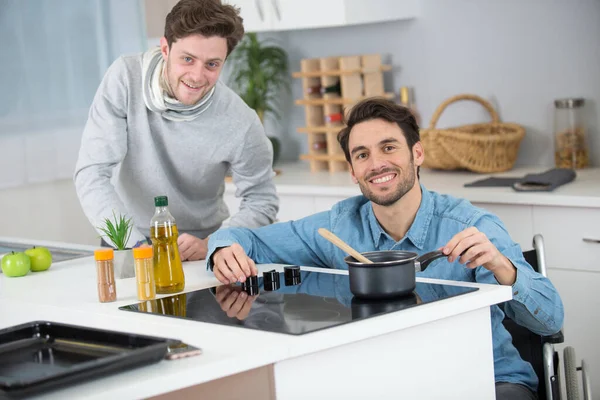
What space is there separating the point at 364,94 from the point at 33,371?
3.11m

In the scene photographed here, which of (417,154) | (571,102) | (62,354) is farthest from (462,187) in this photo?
(62,354)

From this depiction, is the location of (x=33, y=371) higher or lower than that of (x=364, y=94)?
lower

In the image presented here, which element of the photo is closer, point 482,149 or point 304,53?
point 482,149

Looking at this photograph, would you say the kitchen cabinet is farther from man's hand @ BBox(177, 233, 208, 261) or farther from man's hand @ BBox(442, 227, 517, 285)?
man's hand @ BBox(442, 227, 517, 285)

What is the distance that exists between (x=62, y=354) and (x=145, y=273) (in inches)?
16.2

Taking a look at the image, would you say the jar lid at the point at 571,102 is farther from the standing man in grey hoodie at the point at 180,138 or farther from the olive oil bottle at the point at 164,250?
the olive oil bottle at the point at 164,250

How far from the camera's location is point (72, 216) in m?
4.82

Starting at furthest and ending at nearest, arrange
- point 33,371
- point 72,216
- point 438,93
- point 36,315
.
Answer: point 72,216
point 438,93
point 36,315
point 33,371

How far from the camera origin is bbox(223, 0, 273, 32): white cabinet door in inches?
171

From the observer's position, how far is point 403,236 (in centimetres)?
237

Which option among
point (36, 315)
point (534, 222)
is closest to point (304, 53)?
point (534, 222)

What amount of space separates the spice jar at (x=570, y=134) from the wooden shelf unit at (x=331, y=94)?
2.76ft

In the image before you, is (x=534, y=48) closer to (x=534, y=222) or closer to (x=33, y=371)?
(x=534, y=222)

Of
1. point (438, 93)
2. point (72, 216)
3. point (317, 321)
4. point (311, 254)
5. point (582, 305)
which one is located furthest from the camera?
point (72, 216)
